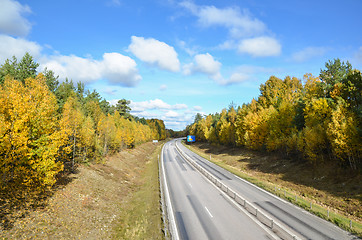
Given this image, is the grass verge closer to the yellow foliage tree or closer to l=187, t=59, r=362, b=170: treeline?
the yellow foliage tree

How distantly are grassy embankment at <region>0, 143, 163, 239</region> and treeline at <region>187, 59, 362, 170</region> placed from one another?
27116mm

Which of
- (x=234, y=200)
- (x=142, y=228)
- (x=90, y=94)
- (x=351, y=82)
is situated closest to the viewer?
(x=142, y=228)

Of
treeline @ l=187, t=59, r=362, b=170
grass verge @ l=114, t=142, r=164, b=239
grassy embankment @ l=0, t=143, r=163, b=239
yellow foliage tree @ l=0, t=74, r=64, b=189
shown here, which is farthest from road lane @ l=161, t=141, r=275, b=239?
treeline @ l=187, t=59, r=362, b=170

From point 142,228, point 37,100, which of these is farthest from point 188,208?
point 37,100

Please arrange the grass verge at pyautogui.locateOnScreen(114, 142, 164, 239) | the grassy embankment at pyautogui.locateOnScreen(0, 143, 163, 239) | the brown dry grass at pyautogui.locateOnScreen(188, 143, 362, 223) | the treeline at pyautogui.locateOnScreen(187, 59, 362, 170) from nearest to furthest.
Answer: the grassy embankment at pyautogui.locateOnScreen(0, 143, 163, 239) → the grass verge at pyautogui.locateOnScreen(114, 142, 164, 239) → the brown dry grass at pyautogui.locateOnScreen(188, 143, 362, 223) → the treeline at pyautogui.locateOnScreen(187, 59, 362, 170)

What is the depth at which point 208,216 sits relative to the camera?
1806cm

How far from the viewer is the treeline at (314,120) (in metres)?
25.9

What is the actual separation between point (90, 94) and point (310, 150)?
6268 centimetres

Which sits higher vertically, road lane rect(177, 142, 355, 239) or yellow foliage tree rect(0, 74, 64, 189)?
yellow foliage tree rect(0, 74, 64, 189)

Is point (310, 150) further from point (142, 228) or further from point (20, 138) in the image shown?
point (20, 138)

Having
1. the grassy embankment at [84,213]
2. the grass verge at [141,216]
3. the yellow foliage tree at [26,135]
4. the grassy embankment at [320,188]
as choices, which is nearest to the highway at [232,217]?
the grassy embankment at [320,188]

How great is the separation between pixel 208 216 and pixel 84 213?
12.1m

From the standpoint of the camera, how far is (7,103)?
1468 centimetres

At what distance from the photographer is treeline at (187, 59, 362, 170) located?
2588 centimetres
